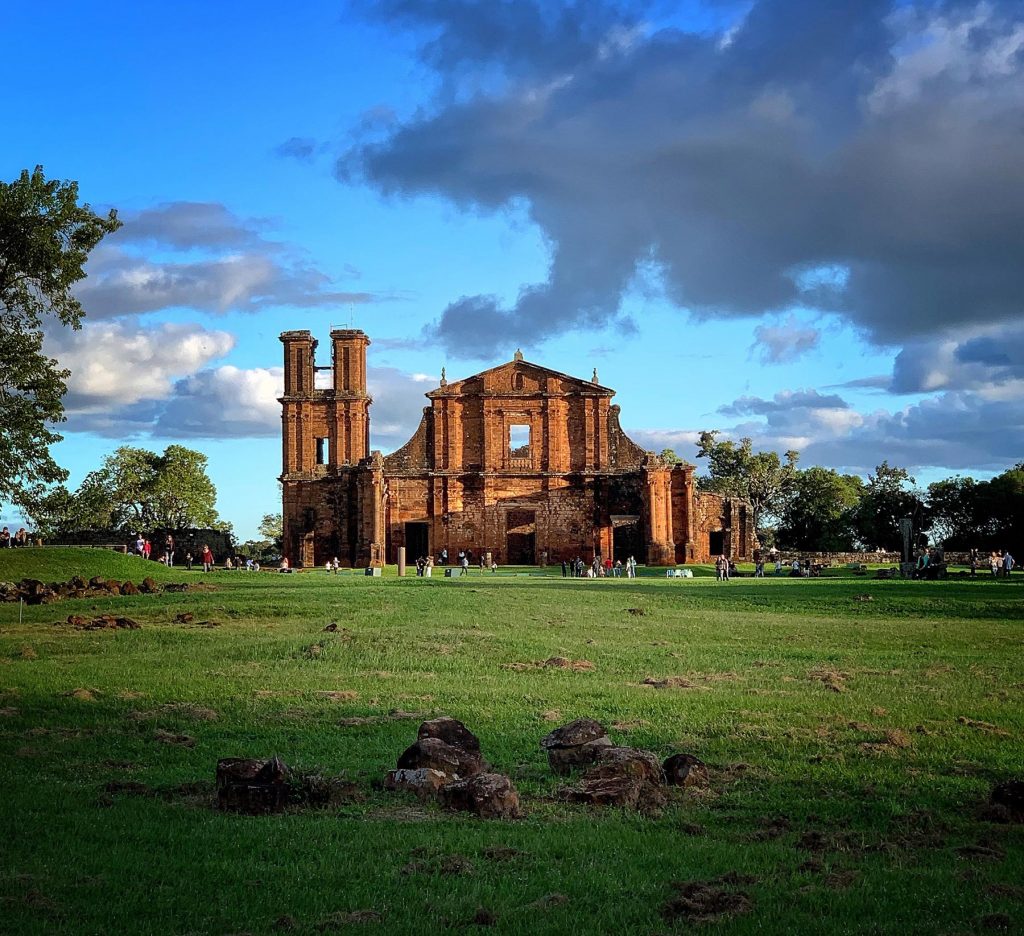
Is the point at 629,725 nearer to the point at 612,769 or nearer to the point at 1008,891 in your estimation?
the point at 612,769

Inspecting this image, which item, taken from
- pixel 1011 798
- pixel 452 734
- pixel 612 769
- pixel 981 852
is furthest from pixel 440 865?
pixel 1011 798

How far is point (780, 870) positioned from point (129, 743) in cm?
626

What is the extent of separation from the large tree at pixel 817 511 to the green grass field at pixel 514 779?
216 ft

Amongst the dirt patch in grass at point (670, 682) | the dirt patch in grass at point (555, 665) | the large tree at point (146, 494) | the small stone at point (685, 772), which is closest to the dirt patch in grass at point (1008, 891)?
the small stone at point (685, 772)

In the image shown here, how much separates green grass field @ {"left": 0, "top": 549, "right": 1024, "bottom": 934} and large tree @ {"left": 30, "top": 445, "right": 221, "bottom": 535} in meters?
57.6

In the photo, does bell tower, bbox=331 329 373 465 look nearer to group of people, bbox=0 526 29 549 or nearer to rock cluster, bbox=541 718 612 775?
group of people, bbox=0 526 29 549

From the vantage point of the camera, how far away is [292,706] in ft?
40.0

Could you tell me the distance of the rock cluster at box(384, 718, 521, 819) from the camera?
7949 millimetres

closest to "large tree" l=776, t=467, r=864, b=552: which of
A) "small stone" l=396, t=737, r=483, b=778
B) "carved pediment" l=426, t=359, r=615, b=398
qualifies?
"carved pediment" l=426, t=359, r=615, b=398

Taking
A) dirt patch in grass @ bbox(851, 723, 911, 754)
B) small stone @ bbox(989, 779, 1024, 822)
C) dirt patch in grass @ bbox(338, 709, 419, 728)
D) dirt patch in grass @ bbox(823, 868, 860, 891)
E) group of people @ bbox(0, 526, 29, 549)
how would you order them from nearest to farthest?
dirt patch in grass @ bbox(823, 868, 860, 891), small stone @ bbox(989, 779, 1024, 822), dirt patch in grass @ bbox(851, 723, 911, 754), dirt patch in grass @ bbox(338, 709, 419, 728), group of people @ bbox(0, 526, 29, 549)

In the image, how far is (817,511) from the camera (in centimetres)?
8656

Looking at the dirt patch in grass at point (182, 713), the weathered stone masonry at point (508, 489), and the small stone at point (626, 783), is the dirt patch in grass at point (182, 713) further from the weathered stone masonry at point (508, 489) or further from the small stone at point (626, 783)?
Answer: the weathered stone masonry at point (508, 489)

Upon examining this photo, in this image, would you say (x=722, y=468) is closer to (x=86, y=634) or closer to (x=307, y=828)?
(x=86, y=634)

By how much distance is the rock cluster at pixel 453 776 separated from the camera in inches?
313
